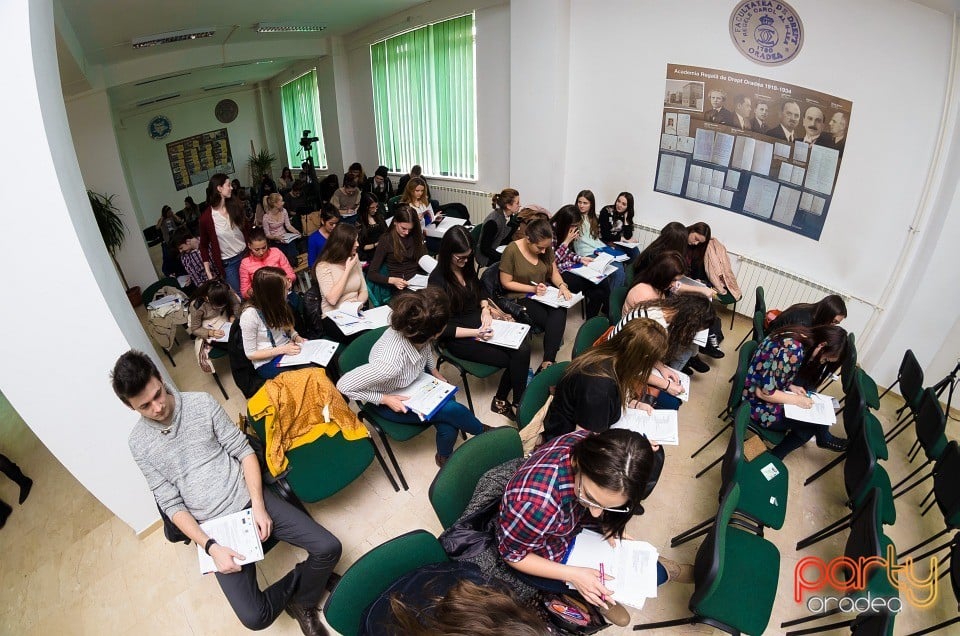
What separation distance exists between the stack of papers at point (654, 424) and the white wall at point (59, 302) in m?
2.76

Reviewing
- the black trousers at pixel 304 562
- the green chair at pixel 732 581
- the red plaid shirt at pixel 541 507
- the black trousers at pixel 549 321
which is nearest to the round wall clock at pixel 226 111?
the black trousers at pixel 549 321

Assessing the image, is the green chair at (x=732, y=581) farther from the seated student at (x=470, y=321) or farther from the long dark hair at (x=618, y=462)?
the seated student at (x=470, y=321)

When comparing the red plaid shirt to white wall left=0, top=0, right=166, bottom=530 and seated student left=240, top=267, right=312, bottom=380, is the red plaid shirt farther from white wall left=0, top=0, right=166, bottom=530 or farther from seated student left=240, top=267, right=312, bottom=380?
white wall left=0, top=0, right=166, bottom=530

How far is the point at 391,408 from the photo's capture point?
289cm

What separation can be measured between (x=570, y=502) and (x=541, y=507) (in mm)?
118

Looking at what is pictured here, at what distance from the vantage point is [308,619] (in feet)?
7.94

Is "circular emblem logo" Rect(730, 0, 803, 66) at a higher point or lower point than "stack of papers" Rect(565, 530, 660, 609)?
higher

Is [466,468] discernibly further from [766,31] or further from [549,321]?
[766,31]

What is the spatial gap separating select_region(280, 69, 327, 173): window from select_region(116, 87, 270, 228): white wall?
138 centimetres

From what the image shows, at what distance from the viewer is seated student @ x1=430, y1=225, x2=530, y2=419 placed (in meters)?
3.45

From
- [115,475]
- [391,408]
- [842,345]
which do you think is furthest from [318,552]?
[842,345]

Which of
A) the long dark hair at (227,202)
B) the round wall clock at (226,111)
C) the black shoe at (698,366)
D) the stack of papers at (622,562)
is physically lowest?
the black shoe at (698,366)

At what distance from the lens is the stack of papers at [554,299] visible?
156 inches

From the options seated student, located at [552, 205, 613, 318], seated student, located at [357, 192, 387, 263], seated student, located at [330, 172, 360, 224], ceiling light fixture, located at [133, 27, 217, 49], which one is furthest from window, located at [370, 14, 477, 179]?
seated student, located at [552, 205, 613, 318]
